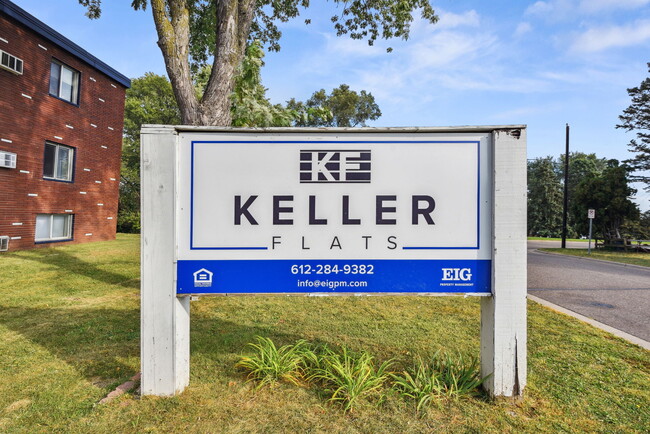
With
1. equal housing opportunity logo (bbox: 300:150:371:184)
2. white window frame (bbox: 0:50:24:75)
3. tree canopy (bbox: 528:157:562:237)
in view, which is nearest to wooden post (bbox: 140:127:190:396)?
equal housing opportunity logo (bbox: 300:150:371:184)

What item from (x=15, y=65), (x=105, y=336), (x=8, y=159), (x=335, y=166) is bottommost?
(x=105, y=336)

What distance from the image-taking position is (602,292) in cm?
777

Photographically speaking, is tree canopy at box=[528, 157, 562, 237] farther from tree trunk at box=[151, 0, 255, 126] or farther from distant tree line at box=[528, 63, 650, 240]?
tree trunk at box=[151, 0, 255, 126]

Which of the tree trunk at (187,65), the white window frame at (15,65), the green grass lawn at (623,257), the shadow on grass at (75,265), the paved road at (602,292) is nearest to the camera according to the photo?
the paved road at (602,292)

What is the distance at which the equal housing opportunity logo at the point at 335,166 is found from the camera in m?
3.10

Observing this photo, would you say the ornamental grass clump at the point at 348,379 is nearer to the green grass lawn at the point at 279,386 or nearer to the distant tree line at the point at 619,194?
the green grass lawn at the point at 279,386

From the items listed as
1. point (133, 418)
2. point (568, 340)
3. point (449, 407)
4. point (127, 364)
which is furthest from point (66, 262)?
point (568, 340)

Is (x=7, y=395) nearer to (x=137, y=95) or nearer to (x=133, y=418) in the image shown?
(x=133, y=418)

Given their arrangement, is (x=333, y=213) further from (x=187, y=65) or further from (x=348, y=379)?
(x=187, y=65)

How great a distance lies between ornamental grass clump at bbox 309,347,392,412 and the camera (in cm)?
291

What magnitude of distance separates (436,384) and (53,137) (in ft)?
53.2

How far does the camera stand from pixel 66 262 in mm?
9914

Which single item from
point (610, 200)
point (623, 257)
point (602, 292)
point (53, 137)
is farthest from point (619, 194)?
point (53, 137)

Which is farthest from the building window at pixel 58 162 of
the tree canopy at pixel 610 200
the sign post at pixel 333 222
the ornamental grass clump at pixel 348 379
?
the tree canopy at pixel 610 200
